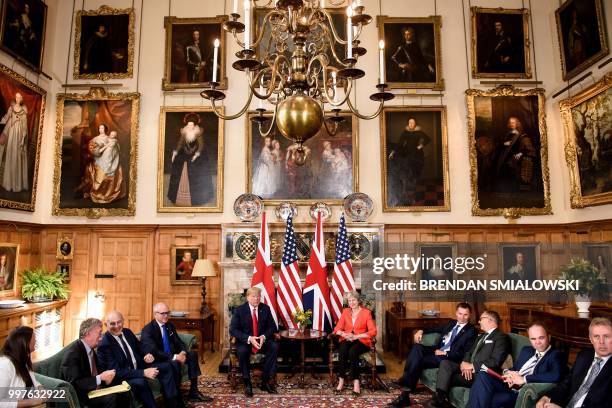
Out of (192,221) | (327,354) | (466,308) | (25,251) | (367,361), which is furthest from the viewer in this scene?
(192,221)

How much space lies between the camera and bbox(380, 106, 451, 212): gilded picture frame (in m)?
9.48

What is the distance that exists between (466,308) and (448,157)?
4484 mm

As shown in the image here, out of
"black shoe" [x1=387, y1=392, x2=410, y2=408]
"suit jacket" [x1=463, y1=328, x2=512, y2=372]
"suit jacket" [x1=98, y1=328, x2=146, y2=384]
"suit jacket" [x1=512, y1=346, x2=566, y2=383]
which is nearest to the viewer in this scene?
"suit jacket" [x1=512, y1=346, x2=566, y2=383]

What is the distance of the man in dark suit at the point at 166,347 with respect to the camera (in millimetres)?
5668

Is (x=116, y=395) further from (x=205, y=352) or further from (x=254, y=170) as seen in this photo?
(x=254, y=170)

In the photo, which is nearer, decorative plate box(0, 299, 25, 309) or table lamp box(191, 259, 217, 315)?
decorative plate box(0, 299, 25, 309)

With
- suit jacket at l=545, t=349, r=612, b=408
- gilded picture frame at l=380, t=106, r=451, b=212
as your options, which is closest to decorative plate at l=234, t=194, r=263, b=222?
gilded picture frame at l=380, t=106, r=451, b=212

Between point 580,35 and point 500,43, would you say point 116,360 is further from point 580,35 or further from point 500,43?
point 580,35

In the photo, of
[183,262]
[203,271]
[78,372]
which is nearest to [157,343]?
[78,372]

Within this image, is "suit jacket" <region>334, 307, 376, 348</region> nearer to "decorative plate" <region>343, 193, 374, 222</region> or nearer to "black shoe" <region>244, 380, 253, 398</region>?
"black shoe" <region>244, 380, 253, 398</region>

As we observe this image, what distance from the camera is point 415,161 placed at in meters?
9.58

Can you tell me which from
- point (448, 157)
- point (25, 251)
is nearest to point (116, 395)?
point (25, 251)

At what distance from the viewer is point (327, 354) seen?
774 centimetres

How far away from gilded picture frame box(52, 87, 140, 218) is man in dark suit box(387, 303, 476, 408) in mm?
6602
